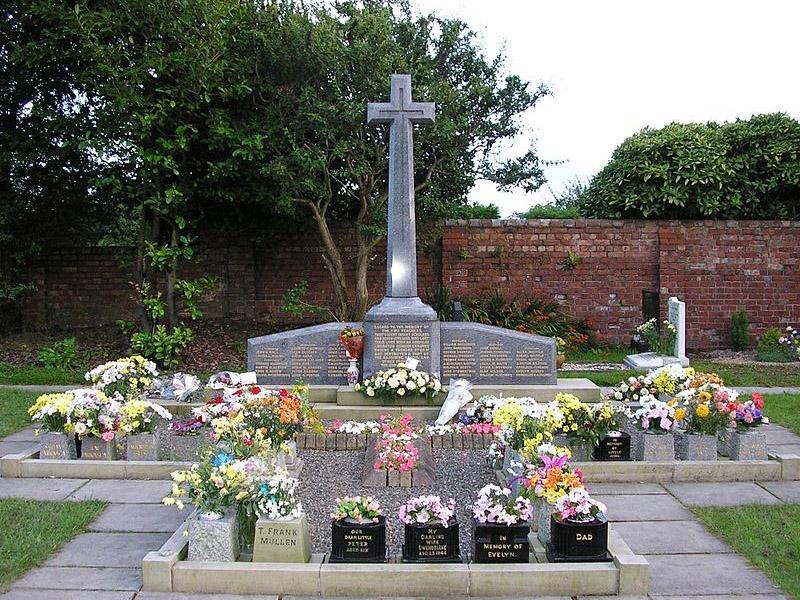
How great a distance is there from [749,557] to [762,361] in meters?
8.47

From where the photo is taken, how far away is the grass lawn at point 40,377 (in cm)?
1088

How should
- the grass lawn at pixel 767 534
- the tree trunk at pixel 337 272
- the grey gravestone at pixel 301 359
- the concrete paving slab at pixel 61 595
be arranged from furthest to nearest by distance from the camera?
the tree trunk at pixel 337 272 < the grey gravestone at pixel 301 359 < the grass lawn at pixel 767 534 < the concrete paving slab at pixel 61 595

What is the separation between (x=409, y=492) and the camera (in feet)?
19.7

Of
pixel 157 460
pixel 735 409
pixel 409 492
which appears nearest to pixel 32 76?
pixel 157 460

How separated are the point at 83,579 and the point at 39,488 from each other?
2.01 m

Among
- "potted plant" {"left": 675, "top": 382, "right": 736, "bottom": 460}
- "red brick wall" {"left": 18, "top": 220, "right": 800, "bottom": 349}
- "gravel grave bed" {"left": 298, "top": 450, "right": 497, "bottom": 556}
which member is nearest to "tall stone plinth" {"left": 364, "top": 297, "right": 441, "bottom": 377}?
"gravel grave bed" {"left": 298, "top": 450, "right": 497, "bottom": 556}

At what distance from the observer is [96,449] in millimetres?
6527

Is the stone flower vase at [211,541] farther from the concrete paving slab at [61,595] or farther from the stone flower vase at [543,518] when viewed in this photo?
the stone flower vase at [543,518]

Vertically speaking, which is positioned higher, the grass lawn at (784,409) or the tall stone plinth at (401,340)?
the tall stone plinth at (401,340)

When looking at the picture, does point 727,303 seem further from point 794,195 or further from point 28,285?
point 28,285

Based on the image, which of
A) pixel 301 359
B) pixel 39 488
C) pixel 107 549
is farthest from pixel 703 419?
pixel 39 488

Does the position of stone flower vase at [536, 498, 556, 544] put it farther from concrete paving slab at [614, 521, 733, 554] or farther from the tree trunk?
the tree trunk

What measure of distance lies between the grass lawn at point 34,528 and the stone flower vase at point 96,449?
0.89m

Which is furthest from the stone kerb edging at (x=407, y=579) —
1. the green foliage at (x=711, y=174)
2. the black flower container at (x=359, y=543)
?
the green foliage at (x=711, y=174)
